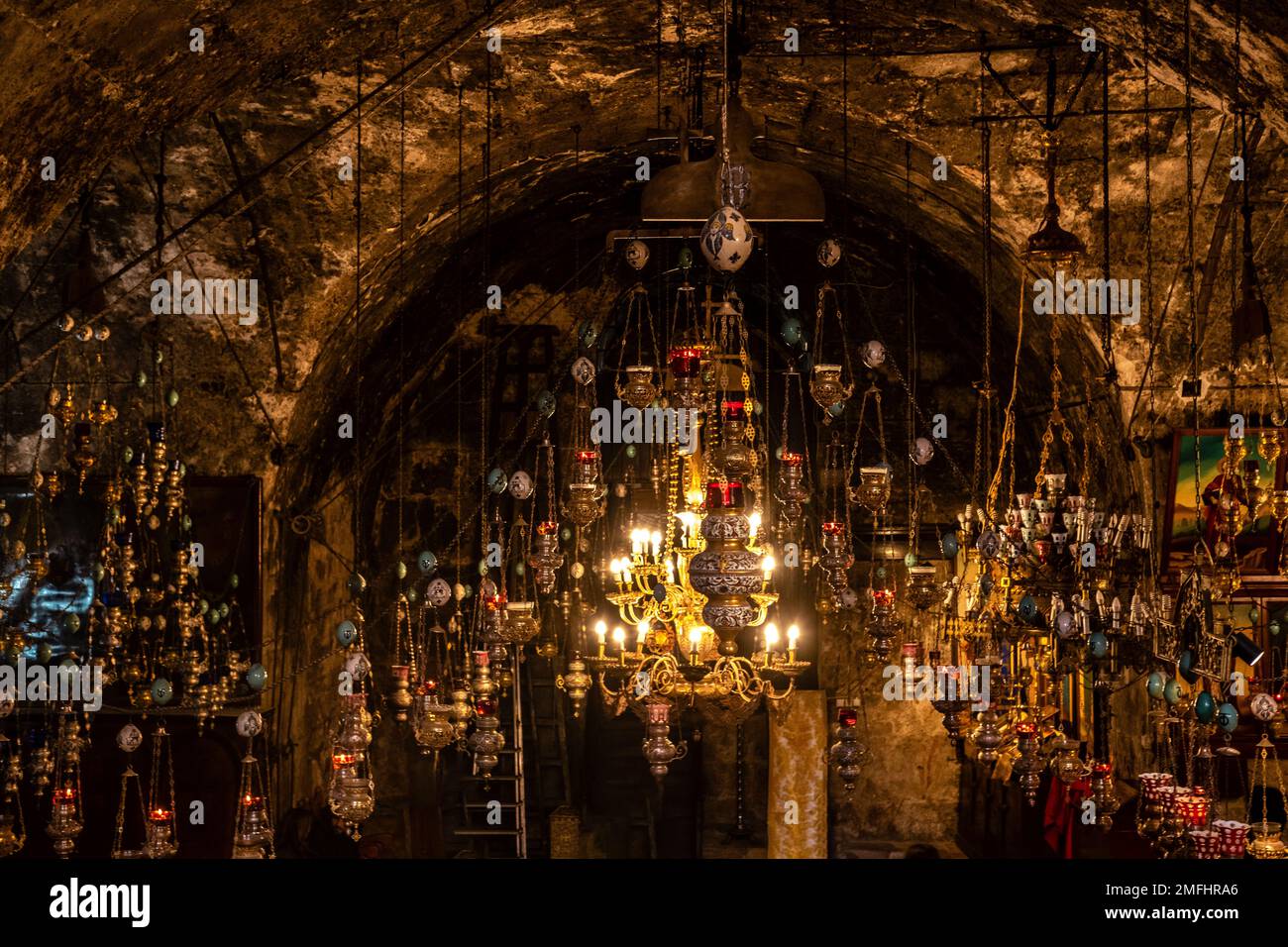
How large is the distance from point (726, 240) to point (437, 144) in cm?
485

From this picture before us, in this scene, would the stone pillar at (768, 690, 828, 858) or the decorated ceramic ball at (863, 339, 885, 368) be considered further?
the stone pillar at (768, 690, 828, 858)

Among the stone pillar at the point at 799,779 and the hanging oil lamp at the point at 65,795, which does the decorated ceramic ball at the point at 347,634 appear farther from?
the stone pillar at the point at 799,779

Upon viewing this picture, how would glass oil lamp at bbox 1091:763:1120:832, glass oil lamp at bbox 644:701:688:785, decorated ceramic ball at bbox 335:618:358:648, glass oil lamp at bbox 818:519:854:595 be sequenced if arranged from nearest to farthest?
1. decorated ceramic ball at bbox 335:618:358:648
2. glass oil lamp at bbox 1091:763:1120:832
3. glass oil lamp at bbox 818:519:854:595
4. glass oil lamp at bbox 644:701:688:785

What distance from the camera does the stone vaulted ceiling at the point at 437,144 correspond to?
23.0 ft

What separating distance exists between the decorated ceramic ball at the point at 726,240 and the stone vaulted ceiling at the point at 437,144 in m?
2.41

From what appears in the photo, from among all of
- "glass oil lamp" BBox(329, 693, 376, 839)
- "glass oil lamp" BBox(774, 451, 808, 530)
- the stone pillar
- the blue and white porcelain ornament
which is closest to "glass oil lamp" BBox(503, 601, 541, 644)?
the blue and white porcelain ornament

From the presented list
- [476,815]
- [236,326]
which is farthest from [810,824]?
[236,326]

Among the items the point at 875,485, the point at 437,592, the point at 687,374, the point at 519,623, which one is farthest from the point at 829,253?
the point at 437,592

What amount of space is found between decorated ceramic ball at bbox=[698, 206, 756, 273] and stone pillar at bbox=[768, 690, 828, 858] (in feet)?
28.8

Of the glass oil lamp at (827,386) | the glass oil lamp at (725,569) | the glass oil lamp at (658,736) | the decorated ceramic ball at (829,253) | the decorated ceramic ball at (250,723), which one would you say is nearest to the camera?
the glass oil lamp at (725,569)

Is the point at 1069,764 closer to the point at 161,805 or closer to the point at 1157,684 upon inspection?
the point at 1157,684

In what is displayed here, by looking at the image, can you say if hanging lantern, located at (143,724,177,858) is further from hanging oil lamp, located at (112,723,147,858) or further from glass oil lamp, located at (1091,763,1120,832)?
glass oil lamp, located at (1091,763,1120,832)

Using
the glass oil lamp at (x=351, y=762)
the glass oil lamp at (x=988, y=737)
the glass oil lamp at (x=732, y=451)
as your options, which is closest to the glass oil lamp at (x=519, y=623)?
the glass oil lamp at (x=351, y=762)

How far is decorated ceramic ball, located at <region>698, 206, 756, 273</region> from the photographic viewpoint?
476cm
